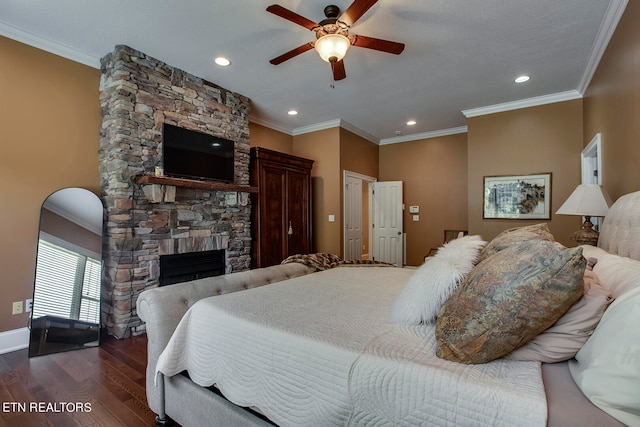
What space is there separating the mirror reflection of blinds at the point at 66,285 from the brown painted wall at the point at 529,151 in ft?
16.4

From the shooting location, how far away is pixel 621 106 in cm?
239

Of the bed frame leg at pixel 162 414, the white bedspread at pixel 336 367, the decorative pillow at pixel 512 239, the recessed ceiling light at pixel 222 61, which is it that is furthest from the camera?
the recessed ceiling light at pixel 222 61

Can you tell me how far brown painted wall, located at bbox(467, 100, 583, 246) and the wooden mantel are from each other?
3.46m

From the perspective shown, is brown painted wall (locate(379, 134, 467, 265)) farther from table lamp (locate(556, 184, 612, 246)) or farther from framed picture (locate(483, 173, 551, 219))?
table lamp (locate(556, 184, 612, 246))

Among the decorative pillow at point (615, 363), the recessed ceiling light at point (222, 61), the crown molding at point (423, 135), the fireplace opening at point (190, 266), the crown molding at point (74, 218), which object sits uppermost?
the recessed ceiling light at point (222, 61)

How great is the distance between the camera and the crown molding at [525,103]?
3.93 meters

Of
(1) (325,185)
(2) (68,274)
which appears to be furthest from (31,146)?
(1) (325,185)

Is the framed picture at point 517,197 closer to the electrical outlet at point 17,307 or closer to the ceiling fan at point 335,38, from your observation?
the ceiling fan at point 335,38

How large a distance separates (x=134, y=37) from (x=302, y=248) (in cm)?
352

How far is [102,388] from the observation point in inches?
80.5

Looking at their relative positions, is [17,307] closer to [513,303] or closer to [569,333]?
[513,303]

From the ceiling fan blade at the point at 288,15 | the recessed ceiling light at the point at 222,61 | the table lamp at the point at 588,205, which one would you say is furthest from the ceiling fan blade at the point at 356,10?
the table lamp at the point at 588,205

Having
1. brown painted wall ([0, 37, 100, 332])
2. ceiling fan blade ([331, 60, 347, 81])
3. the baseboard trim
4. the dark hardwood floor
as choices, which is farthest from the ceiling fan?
the baseboard trim

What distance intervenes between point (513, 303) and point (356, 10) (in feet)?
6.86
